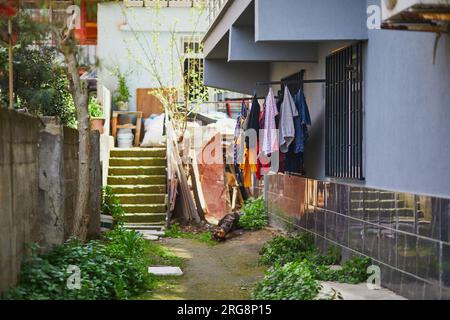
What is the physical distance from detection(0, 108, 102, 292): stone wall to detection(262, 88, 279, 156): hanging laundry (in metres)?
3.03

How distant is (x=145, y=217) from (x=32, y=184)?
8.45 metres

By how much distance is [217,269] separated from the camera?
11.5 metres

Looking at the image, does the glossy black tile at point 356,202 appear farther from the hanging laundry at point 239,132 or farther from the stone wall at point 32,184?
the hanging laundry at point 239,132

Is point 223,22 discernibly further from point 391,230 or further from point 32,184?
point 391,230

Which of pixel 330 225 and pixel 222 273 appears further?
pixel 222 273

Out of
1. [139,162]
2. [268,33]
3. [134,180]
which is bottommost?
[134,180]

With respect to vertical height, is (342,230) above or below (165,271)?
above

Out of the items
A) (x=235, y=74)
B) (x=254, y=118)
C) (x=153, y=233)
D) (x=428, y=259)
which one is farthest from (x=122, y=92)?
(x=428, y=259)

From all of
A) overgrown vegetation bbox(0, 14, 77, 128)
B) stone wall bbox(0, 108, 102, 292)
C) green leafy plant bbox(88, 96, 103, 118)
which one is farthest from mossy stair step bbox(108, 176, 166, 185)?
stone wall bbox(0, 108, 102, 292)

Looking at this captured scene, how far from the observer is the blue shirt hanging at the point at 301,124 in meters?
12.0

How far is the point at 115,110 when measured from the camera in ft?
73.1

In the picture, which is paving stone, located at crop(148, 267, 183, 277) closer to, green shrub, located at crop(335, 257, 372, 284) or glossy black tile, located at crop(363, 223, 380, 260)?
green shrub, located at crop(335, 257, 372, 284)
